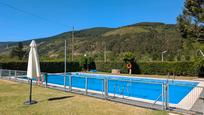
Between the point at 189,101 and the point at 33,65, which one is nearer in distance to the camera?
the point at 33,65

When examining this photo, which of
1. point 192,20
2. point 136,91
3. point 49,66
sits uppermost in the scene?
point 192,20

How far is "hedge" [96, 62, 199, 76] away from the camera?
20609 millimetres

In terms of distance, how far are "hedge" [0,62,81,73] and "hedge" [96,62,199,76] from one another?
5.80m

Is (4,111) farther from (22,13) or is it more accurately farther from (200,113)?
(22,13)

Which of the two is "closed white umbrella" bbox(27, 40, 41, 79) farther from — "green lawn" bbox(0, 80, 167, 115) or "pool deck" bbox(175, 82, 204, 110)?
"pool deck" bbox(175, 82, 204, 110)

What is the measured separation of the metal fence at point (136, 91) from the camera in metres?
7.19

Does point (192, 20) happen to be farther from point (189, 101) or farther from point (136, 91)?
point (189, 101)

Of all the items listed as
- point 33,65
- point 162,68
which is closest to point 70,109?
point 33,65

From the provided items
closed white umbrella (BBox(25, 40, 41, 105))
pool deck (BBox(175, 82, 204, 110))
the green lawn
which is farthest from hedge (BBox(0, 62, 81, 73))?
pool deck (BBox(175, 82, 204, 110))

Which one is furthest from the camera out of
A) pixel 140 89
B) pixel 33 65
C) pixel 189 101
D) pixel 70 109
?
pixel 140 89

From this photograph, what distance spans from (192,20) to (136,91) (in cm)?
1481

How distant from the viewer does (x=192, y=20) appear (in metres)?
22.7

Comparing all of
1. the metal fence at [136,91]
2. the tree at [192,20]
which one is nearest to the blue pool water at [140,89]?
the metal fence at [136,91]

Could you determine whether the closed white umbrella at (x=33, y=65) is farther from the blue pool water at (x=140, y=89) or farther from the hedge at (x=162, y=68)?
the hedge at (x=162, y=68)
